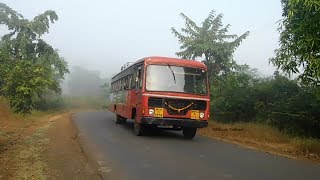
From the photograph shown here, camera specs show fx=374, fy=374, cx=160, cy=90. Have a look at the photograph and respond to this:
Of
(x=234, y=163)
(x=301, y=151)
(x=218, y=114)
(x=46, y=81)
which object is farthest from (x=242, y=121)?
(x=46, y=81)

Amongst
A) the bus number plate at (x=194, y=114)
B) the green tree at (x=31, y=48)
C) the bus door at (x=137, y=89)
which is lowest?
the bus number plate at (x=194, y=114)

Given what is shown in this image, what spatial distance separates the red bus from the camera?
13.5 metres

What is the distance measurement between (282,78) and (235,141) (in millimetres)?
6197

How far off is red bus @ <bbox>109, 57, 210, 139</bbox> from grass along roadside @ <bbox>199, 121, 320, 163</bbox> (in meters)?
2.06

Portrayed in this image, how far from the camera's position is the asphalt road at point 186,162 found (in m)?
7.97

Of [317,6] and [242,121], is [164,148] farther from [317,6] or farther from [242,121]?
[242,121]

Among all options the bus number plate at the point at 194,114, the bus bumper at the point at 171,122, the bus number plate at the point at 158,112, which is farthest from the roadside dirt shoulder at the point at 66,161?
the bus number plate at the point at 194,114

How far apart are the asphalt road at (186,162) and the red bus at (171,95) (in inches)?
37.2

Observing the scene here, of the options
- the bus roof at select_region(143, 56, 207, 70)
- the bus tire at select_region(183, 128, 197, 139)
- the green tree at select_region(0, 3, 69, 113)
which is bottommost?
the bus tire at select_region(183, 128, 197, 139)

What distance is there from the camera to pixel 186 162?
365 inches

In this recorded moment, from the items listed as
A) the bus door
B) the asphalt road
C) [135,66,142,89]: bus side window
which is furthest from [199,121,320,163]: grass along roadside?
[135,66,142,89]: bus side window

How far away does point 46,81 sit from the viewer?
2573 centimetres

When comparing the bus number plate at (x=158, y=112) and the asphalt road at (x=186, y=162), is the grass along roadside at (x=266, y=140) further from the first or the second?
the bus number plate at (x=158, y=112)

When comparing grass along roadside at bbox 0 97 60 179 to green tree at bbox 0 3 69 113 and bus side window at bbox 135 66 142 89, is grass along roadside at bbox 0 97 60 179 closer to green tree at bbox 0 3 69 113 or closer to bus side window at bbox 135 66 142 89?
bus side window at bbox 135 66 142 89
